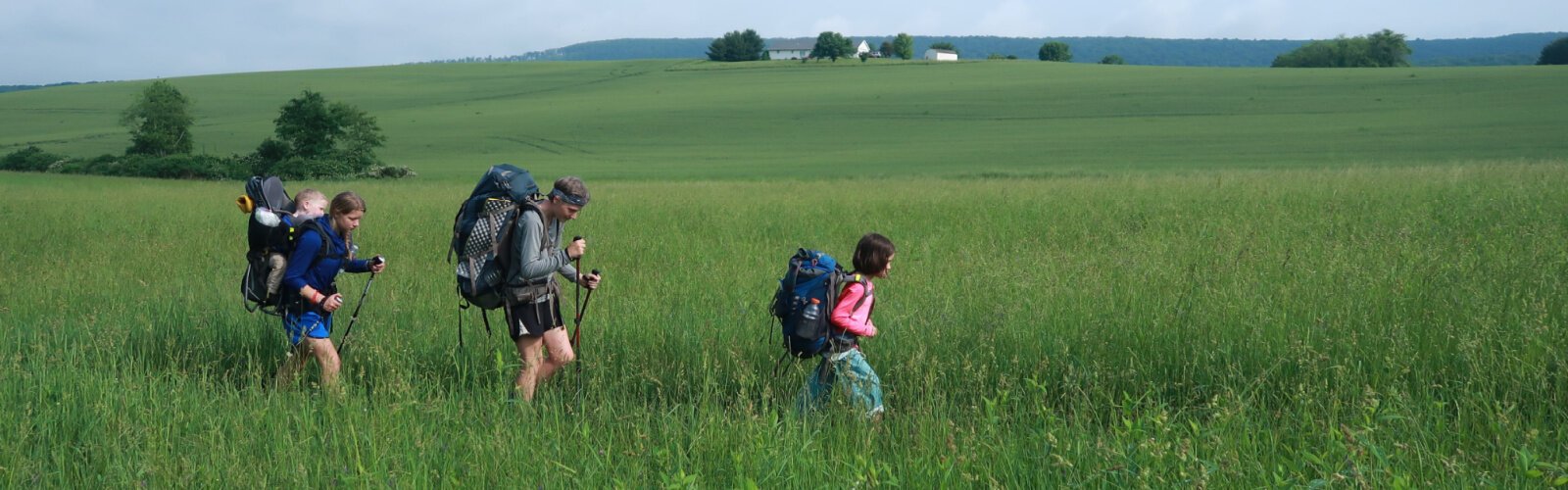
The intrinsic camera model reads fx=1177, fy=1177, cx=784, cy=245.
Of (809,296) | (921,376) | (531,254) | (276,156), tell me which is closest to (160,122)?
(276,156)

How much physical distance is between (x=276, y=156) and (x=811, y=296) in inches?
1556

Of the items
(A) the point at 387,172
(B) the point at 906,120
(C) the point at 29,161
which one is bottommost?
(A) the point at 387,172

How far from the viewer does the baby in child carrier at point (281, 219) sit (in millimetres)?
5156

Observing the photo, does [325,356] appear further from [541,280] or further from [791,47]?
[791,47]

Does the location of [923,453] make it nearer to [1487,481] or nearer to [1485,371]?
[1487,481]

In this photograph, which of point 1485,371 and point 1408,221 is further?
point 1408,221

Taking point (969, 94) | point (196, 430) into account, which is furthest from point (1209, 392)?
point (969, 94)

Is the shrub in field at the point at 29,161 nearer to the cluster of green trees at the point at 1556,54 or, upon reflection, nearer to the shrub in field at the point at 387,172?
the shrub in field at the point at 387,172

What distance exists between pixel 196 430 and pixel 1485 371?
496cm

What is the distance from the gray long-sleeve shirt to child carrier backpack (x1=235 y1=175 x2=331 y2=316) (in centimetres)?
100

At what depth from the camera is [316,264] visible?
17.3 ft

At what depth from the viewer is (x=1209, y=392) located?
4.96 m

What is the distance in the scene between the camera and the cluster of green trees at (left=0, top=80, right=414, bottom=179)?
36219mm

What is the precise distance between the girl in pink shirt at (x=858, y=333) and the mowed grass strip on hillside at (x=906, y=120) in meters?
26.5
